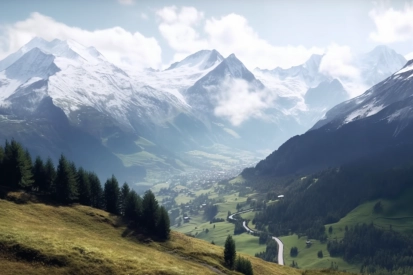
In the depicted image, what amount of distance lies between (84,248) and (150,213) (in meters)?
43.5

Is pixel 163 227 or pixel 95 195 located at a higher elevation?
pixel 95 195

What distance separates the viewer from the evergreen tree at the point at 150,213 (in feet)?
376

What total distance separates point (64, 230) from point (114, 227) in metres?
19.8

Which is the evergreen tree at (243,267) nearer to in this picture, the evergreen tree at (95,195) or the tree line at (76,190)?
the tree line at (76,190)

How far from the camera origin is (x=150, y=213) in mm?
115938

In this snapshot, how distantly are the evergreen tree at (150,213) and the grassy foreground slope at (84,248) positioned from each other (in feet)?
25.3

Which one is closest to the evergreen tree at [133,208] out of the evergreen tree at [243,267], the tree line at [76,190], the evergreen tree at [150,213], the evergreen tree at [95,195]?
the tree line at [76,190]

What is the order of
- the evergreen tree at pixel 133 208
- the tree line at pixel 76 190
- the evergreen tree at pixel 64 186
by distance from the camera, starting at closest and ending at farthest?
the tree line at pixel 76 190
the evergreen tree at pixel 64 186
the evergreen tree at pixel 133 208

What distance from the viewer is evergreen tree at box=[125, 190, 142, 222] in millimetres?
117500

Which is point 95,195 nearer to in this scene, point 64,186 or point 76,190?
point 76,190

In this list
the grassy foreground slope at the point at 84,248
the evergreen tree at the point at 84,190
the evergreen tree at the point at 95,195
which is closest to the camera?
the grassy foreground slope at the point at 84,248

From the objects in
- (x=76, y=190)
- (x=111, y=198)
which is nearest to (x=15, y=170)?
(x=76, y=190)

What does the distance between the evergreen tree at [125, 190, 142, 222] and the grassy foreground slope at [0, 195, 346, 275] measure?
21.5ft

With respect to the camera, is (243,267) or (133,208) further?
(133,208)
